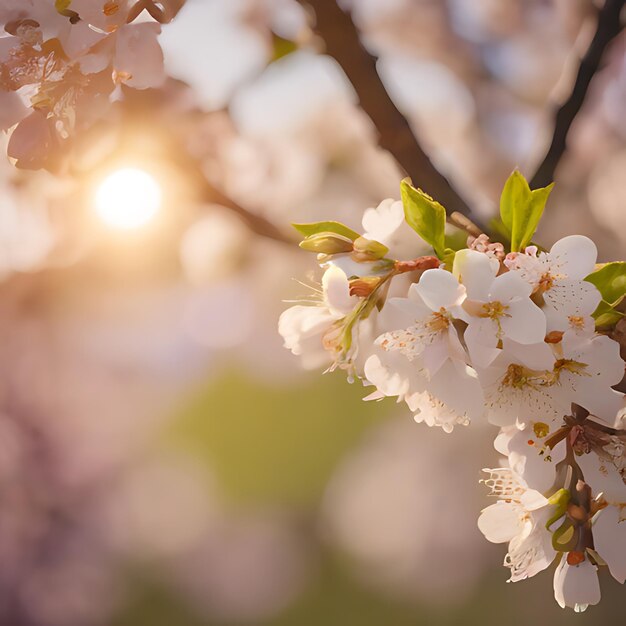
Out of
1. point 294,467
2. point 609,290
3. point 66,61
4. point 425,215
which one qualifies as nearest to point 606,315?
point 609,290

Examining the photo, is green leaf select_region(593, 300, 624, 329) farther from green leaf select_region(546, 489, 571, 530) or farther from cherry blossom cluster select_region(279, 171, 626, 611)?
green leaf select_region(546, 489, 571, 530)

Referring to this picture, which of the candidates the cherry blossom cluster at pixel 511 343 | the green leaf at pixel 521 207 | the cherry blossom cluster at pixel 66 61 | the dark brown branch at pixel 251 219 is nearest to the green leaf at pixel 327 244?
the cherry blossom cluster at pixel 511 343

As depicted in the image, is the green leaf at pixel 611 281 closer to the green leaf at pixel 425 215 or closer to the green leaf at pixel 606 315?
the green leaf at pixel 606 315

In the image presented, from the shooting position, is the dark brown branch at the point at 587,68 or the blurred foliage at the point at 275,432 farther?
the blurred foliage at the point at 275,432

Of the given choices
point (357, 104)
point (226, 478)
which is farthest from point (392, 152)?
point (226, 478)

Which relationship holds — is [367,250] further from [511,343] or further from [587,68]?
[587,68]

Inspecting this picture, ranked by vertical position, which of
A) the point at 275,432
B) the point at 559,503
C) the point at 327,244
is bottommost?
the point at 275,432

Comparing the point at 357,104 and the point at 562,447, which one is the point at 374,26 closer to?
the point at 357,104

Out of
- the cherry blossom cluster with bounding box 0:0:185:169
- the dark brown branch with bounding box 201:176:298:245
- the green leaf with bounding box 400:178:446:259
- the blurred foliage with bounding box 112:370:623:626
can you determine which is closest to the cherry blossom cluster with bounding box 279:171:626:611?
the green leaf with bounding box 400:178:446:259
